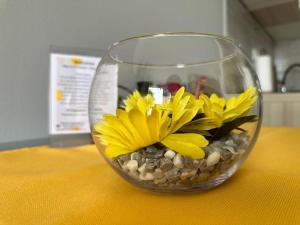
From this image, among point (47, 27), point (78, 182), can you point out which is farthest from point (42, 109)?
point (78, 182)

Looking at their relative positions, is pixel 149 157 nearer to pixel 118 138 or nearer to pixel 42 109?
pixel 118 138

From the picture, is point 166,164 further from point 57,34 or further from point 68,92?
point 57,34

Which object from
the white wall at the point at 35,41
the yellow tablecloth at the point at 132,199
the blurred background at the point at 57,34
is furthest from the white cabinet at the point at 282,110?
the yellow tablecloth at the point at 132,199

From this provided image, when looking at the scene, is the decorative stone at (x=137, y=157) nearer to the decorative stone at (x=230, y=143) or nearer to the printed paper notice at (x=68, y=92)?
the decorative stone at (x=230, y=143)

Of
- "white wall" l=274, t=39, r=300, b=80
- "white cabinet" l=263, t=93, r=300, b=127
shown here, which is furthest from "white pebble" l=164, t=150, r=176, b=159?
"white wall" l=274, t=39, r=300, b=80

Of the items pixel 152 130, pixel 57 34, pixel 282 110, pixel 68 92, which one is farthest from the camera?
pixel 282 110

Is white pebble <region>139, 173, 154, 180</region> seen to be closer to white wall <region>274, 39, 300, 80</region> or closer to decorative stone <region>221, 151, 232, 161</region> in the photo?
decorative stone <region>221, 151, 232, 161</region>

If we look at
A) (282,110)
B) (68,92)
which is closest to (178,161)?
(68,92)
